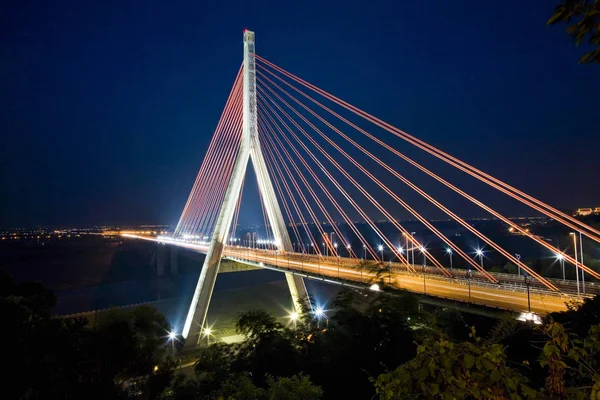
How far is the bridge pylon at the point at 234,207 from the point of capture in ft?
61.5

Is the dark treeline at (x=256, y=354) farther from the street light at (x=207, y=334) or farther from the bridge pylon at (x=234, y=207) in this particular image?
the street light at (x=207, y=334)

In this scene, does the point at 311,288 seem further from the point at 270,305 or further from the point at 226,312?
the point at 226,312

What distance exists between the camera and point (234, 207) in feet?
63.3

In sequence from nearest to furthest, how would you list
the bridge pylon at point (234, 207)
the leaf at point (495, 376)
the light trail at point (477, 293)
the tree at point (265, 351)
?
1. the leaf at point (495, 376)
2. the tree at point (265, 351)
3. the light trail at point (477, 293)
4. the bridge pylon at point (234, 207)

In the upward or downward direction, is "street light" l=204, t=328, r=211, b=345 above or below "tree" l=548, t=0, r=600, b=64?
below

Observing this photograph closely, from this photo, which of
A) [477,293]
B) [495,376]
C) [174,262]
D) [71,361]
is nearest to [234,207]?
[477,293]

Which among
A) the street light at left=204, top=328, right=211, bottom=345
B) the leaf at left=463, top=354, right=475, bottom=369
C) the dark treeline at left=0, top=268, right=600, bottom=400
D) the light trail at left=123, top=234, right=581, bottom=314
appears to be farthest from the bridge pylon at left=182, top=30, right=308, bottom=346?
the leaf at left=463, top=354, right=475, bottom=369

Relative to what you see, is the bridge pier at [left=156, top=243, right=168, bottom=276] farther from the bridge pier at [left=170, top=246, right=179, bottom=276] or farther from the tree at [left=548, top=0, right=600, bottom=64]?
the tree at [left=548, top=0, right=600, bottom=64]

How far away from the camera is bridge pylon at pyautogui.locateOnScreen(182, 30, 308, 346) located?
18734 mm

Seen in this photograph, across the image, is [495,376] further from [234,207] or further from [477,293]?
[234,207]

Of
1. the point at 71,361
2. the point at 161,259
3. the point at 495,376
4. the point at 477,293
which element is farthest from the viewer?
the point at 161,259

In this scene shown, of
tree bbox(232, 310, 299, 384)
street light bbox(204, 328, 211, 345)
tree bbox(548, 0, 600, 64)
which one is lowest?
street light bbox(204, 328, 211, 345)

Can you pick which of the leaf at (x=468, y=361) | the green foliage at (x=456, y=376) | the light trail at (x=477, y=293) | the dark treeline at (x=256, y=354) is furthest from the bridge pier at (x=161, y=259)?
the leaf at (x=468, y=361)

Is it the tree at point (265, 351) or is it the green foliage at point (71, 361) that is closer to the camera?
the green foliage at point (71, 361)
